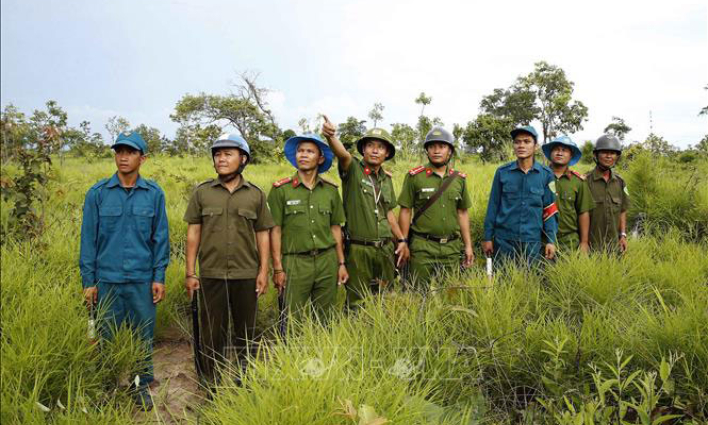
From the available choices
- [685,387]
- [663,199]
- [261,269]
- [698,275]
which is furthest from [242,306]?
[663,199]

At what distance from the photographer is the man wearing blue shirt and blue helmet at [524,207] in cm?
396

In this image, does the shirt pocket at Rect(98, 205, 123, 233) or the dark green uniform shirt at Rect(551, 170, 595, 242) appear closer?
the shirt pocket at Rect(98, 205, 123, 233)

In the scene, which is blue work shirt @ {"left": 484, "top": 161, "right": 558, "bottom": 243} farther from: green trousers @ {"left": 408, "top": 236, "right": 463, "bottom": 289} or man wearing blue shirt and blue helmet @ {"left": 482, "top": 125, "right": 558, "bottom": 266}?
green trousers @ {"left": 408, "top": 236, "right": 463, "bottom": 289}

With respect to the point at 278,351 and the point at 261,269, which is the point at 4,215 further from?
the point at 278,351

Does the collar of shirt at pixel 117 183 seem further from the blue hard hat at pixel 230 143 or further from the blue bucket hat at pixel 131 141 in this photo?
the blue hard hat at pixel 230 143

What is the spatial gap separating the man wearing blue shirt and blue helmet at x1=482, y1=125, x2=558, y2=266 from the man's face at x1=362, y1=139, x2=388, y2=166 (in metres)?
1.20

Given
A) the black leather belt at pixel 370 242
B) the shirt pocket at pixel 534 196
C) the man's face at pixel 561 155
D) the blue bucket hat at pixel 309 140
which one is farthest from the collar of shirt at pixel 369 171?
the man's face at pixel 561 155

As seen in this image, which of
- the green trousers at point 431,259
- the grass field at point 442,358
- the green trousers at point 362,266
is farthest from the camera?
the green trousers at point 431,259

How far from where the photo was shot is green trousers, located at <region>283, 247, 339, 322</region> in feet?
10.8

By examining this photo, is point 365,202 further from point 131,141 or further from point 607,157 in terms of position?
point 607,157

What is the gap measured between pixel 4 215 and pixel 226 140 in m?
2.16

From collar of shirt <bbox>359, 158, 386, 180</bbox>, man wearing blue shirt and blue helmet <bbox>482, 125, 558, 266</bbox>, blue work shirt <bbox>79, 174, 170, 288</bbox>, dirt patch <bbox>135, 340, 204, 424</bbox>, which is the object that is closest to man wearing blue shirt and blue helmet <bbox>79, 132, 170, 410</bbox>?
blue work shirt <bbox>79, 174, 170, 288</bbox>

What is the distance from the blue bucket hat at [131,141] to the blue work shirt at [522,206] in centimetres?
300

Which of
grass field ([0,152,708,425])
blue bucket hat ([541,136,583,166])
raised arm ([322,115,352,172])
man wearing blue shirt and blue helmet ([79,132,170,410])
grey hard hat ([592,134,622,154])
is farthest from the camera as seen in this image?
grey hard hat ([592,134,622,154])
